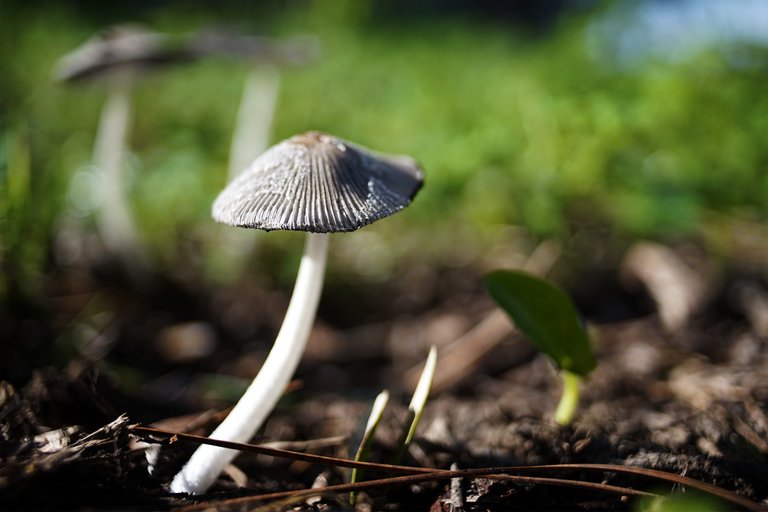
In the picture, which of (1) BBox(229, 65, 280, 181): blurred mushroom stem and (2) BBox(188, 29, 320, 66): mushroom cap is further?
(1) BBox(229, 65, 280, 181): blurred mushroom stem

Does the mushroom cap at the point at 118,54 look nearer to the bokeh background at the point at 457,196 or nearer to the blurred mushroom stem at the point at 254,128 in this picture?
the bokeh background at the point at 457,196

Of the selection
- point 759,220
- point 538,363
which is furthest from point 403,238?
point 759,220

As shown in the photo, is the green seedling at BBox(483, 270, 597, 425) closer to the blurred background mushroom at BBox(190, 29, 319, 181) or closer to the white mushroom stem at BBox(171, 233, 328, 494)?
the white mushroom stem at BBox(171, 233, 328, 494)

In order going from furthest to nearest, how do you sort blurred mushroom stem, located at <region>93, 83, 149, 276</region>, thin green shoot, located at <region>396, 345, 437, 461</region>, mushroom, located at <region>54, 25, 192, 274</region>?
blurred mushroom stem, located at <region>93, 83, 149, 276</region> → mushroom, located at <region>54, 25, 192, 274</region> → thin green shoot, located at <region>396, 345, 437, 461</region>

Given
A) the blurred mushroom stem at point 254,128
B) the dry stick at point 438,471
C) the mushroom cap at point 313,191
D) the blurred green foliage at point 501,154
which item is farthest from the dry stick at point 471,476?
the blurred mushroom stem at point 254,128

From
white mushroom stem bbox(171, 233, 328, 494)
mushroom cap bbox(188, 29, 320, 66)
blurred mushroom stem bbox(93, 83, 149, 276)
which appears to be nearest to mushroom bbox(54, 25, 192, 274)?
blurred mushroom stem bbox(93, 83, 149, 276)
